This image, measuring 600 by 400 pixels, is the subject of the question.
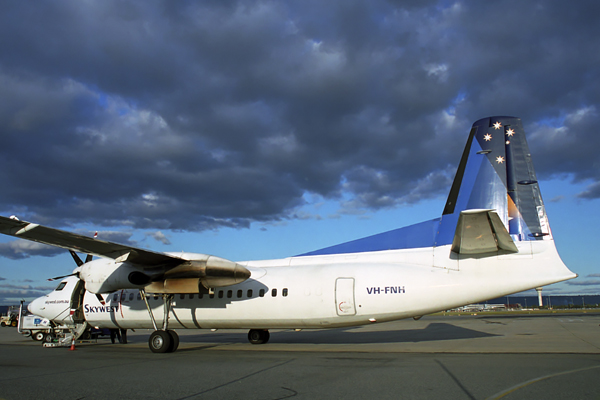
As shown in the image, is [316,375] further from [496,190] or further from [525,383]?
[496,190]

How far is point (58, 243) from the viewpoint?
12.0 m

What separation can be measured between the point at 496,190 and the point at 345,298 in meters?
5.20

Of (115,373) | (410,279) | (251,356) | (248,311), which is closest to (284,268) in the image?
(248,311)

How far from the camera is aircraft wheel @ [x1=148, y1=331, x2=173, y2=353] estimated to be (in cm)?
1267

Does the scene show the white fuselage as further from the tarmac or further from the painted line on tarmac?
the painted line on tarmac

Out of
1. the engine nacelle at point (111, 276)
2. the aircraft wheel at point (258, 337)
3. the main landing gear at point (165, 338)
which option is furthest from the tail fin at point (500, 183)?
the engine nacelle at point (111, 276)

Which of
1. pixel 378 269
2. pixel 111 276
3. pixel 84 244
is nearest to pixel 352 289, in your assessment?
pixel 378 269

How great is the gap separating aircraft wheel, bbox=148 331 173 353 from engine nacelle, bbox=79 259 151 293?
166 centimetres

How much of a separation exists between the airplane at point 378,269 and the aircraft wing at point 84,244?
0.11 ft

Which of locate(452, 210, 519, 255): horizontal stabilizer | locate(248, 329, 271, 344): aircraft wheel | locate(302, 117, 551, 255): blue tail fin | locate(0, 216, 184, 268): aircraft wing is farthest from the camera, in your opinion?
locate(248, 329, 271, 344): aircraft wheel

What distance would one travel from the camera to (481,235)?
32.4ft

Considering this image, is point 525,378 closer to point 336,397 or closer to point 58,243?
point 336,397

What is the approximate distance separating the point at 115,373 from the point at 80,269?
609 centimetres

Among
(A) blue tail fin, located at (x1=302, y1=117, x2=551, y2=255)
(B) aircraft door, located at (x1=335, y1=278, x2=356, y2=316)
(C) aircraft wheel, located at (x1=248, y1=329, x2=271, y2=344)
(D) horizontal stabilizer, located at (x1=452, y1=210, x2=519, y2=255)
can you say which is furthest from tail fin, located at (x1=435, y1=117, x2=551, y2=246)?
(C) aircraft wheel, located at (x1=248, y1=329, x2=271, y2=344)
